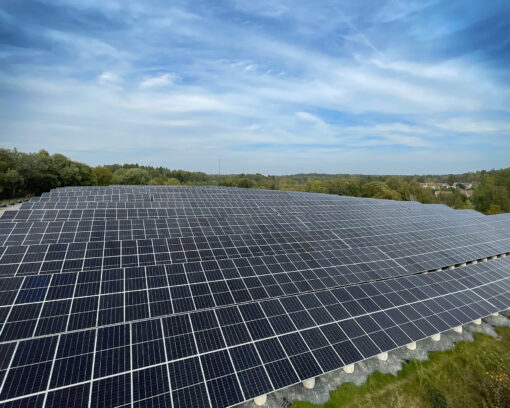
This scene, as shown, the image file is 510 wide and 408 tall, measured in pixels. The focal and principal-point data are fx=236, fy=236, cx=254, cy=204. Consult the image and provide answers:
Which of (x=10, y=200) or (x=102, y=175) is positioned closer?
(x=10, y=200)

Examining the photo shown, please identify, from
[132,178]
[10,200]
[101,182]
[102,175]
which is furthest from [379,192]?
[10,200]

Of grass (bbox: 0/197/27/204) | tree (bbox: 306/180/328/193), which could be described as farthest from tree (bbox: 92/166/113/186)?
tree (bbox: 306/180/328/193)

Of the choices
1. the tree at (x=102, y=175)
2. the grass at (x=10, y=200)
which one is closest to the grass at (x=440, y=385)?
the grass at (x=10, y=200)

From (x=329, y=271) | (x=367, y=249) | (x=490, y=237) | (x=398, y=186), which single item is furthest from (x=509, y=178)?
(x=329, y=271)

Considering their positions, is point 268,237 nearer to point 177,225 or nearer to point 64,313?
point 177,225

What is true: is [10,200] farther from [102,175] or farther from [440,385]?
[440,385]
